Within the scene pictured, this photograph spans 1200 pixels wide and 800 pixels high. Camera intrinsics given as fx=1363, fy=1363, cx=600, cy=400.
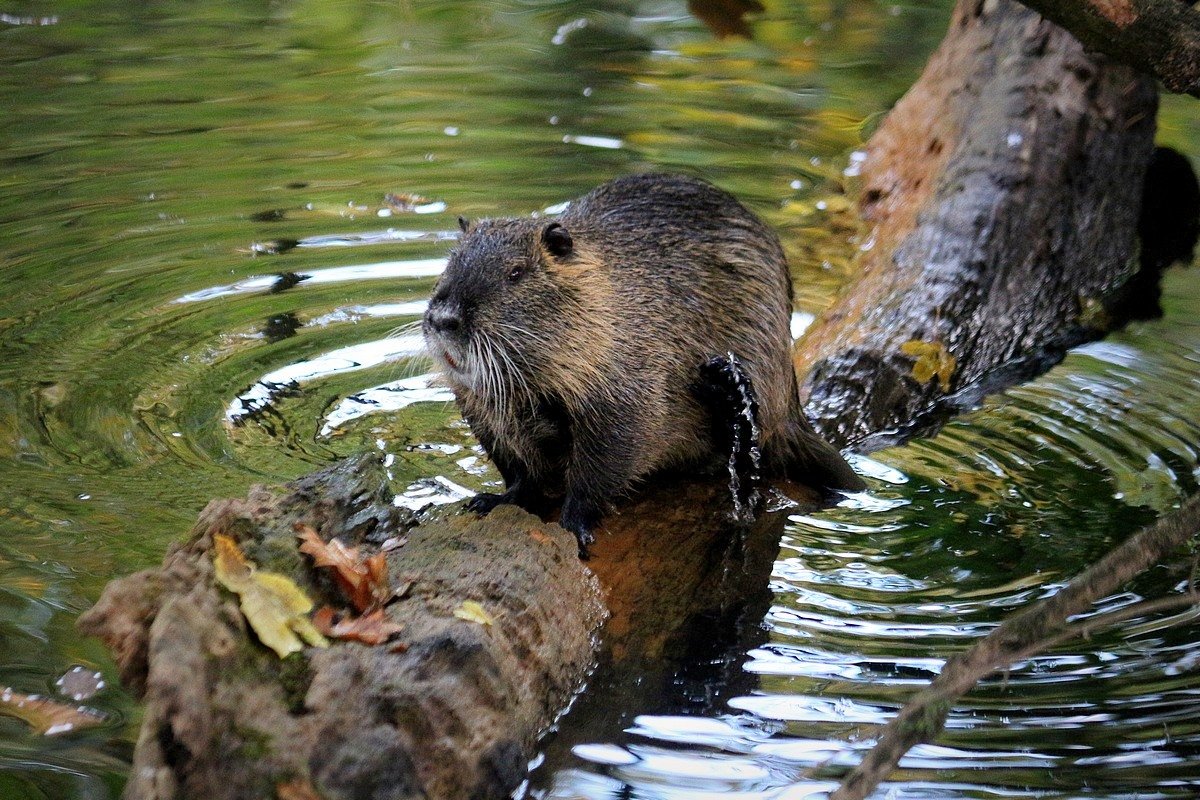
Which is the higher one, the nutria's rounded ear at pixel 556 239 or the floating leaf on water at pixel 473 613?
the nutria's rounded ear at pixel 556 239

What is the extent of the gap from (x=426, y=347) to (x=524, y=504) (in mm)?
571

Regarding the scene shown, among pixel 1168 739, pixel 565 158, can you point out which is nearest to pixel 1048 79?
pixel 565 158

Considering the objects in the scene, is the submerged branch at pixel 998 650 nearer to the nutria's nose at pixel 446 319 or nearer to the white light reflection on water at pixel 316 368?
the nutria's nose at pixel 446 319

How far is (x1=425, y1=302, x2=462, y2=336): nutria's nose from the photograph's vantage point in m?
3.78

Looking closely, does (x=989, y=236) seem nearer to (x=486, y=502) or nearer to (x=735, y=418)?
(x=735, y=418)

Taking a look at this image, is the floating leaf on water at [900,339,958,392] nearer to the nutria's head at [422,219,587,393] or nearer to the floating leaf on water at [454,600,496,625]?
the nutria's head at [422,219,587,393]

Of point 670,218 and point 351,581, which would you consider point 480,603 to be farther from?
point 670,218

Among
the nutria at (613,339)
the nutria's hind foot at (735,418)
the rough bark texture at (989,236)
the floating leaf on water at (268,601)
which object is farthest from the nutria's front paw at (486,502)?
the rough bark texture at (989,236)

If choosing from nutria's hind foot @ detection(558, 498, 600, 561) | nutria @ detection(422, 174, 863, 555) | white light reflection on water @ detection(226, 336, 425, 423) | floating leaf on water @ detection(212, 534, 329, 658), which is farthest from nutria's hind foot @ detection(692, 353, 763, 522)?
floating leaf on water @ detection(212, 534, 329, 658)

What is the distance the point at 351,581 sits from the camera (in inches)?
117

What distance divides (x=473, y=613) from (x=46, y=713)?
110cm

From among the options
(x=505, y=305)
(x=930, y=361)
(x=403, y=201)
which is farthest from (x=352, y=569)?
(x=403, y=201)

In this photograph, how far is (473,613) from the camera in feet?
9.83

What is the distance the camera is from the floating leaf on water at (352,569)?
2.96m
